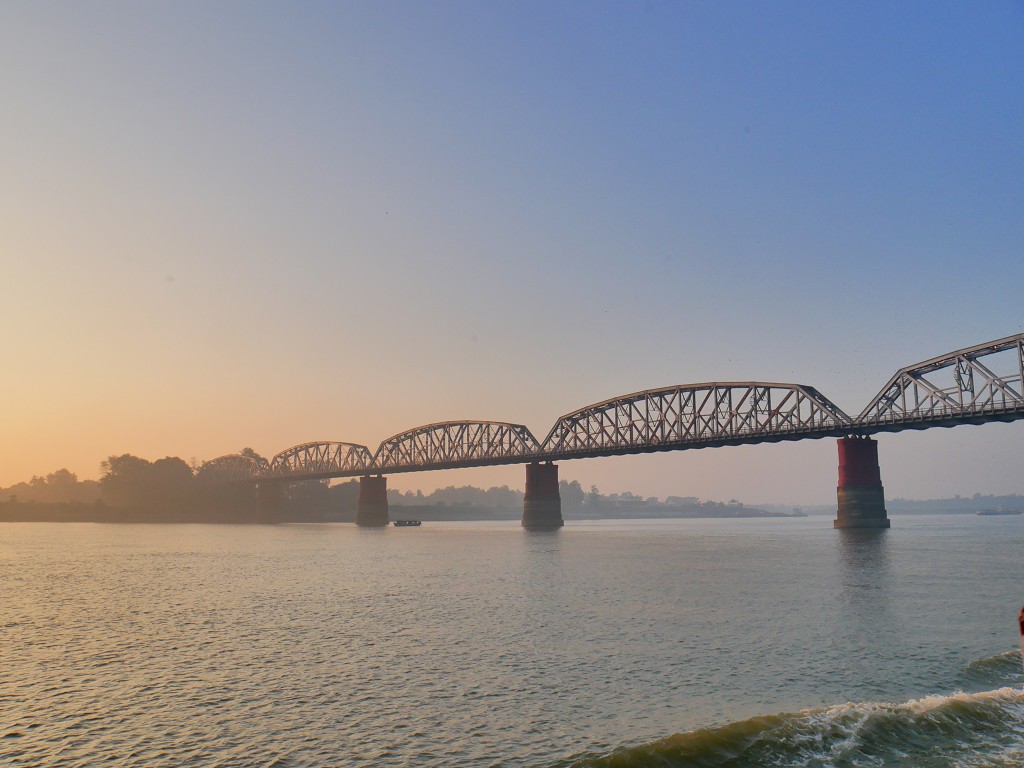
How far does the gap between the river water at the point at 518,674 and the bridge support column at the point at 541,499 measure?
105 meters

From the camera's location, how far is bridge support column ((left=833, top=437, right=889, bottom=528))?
376 feet

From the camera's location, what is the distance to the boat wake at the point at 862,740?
624 inches

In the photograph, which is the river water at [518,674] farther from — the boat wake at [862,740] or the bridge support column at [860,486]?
the bridge support column at [860,486]

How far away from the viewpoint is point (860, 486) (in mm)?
115375

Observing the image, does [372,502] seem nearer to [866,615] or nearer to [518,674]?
[866,615]

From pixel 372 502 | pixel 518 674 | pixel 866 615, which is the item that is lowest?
pixel 866 615

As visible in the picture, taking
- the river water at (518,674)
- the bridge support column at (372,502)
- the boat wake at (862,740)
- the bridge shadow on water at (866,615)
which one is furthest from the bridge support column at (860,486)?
the bridge support column at (372,502)

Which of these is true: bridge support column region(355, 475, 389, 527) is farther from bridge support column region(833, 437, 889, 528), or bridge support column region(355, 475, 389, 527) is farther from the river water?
the river water

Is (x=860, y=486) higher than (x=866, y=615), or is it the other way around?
(x=860, y=486)

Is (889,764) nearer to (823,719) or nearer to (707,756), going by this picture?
(823,719)

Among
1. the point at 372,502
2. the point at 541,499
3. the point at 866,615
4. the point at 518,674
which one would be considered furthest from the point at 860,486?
the point at 372,502

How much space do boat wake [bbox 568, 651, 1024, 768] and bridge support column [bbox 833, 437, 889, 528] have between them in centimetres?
10300

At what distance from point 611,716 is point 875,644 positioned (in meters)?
13.4

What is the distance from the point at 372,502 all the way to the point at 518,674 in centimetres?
17727
